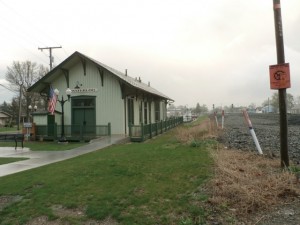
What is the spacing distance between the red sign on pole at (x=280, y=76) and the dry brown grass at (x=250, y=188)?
1.91 m

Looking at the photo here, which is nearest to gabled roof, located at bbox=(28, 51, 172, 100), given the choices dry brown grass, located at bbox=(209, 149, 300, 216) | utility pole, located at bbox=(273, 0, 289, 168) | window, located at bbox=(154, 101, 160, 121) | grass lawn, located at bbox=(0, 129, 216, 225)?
window, located at bbox=(154, 101, 160, 121)

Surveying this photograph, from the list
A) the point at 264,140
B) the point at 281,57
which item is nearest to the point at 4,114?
the point at 264,140

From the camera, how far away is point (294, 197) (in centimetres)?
539

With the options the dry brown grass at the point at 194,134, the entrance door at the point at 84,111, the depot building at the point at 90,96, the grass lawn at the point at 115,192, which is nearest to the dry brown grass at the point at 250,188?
the grass lawn at the point at 115,192

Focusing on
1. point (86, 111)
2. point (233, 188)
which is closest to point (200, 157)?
point (233, 188)

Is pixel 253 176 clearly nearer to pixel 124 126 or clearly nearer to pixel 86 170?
pixel 86 170

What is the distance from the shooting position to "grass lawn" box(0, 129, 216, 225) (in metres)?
5.19

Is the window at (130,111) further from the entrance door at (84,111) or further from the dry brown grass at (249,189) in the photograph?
the dry brown grass at (249,189)

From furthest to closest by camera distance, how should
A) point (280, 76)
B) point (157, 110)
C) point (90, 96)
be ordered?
point (157, 110)
point (90, 96)
point (280, 76)

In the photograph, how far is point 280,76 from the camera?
716 centimetres

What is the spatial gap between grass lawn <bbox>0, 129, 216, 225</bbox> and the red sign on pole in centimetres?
254

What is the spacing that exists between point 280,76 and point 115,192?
4531 mm

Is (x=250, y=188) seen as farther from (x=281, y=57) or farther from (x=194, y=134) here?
(x=194, y=134)

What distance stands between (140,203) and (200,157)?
428 centimetres
